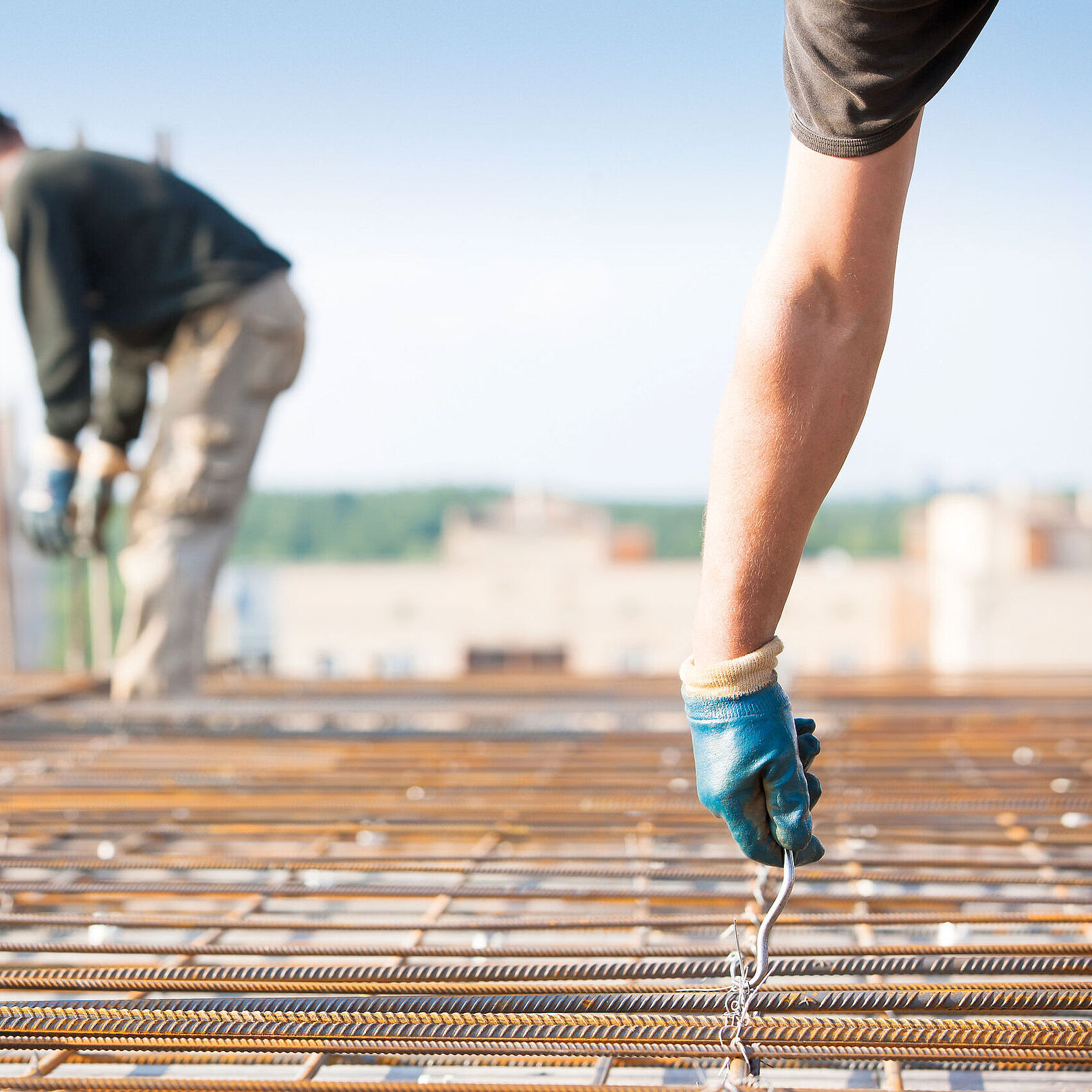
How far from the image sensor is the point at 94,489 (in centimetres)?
312

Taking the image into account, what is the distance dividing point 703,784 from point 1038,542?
19839mm

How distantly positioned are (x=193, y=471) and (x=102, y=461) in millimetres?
383

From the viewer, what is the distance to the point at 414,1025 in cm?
92

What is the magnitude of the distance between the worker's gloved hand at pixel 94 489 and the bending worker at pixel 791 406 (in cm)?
250

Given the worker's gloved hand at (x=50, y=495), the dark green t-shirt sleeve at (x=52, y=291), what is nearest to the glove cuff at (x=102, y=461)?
the worker's gloved hand at (x=50, y=495)

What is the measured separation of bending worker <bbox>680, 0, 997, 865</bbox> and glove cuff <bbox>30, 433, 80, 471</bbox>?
7.51ft

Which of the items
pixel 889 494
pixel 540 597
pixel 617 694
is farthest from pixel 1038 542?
pixel 889 494

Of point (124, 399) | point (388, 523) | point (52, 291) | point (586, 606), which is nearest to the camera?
point (52, 291)

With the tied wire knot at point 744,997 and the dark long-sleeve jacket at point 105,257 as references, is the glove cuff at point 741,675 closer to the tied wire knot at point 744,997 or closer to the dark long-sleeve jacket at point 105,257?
the tied wire knot at point 744,997

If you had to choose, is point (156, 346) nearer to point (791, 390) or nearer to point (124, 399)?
point (124, 399)

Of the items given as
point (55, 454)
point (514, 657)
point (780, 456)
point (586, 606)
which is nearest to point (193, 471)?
point (55, 454)

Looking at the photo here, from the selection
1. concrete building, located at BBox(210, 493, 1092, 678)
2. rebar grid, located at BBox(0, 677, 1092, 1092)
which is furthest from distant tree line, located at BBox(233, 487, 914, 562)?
rebar grid, located at BBox(0, 677, 1092, 1092)

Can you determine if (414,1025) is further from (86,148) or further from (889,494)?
(889,494)

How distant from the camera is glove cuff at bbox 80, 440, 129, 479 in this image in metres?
3.13
